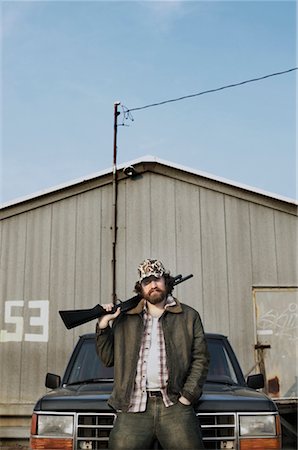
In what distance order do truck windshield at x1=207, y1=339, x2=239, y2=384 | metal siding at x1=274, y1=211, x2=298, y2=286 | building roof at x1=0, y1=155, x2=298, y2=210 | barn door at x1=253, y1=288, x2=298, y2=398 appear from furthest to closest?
building roof at x1=0, y1=155, x2=298, y2=210 → metal siding at x1=274, y1=211, x2=298, y2=286 → barn door at x1=253, y1=288, x2=298, y2=398 → truck windshield at x1=207, y1=339, x2=239, y2=384

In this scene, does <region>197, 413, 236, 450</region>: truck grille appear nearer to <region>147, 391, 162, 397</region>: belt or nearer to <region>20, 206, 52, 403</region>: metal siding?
<region>147, 391, 162, 397</region>: belt

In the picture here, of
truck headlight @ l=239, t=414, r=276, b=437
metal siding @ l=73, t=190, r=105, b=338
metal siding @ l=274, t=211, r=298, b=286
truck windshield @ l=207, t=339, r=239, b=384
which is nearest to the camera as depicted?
truck headlight @ l=239, t=414, r=276, b=437

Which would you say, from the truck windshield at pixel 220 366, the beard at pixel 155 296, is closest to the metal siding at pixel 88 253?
the truck windshield at pixel 220 366

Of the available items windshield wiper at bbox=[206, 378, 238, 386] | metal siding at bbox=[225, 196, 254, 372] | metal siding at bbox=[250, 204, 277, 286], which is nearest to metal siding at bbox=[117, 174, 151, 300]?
metal siding at bbox=[225, 196, 254, 372]

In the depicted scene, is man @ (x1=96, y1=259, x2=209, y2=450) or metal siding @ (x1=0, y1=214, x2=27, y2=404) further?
metal siding @ (x1=0, y1=214, x2=27, y2=404)

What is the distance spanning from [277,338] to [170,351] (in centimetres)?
672

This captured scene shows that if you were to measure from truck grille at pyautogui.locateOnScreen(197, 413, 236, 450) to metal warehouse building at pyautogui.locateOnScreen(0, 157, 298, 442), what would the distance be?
19.2ft

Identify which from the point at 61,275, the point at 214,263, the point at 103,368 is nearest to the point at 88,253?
the point at 61,275

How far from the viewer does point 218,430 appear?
3803 mm

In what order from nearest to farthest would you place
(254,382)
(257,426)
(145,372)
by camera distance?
(145,372), (257,426), (254,382)

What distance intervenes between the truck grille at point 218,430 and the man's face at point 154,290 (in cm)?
91

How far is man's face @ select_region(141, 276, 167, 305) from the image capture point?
142 inches

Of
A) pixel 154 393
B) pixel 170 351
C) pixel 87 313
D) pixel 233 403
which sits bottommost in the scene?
pixel 233 403

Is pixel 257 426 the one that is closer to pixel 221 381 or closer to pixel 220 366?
pixel 221 381
